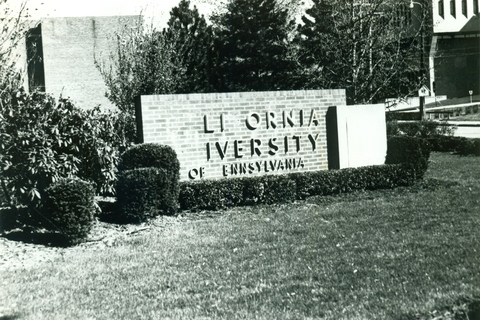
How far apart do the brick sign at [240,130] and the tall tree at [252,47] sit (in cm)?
1844

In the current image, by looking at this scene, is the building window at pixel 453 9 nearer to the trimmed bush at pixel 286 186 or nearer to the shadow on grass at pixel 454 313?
the trimmed bush at pixel 286 186

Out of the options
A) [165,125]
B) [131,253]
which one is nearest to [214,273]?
[131,253]

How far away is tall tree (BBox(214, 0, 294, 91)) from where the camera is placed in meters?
32.0

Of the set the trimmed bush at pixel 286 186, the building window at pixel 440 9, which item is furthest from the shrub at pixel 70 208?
the building window at pixel 440 9

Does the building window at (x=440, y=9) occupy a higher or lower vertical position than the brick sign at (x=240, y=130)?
higher

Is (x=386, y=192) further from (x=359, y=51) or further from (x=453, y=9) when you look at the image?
(x=453, y=9)

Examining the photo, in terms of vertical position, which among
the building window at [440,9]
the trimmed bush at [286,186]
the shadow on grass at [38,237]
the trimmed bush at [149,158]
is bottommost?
the shadow on grass at [38,237]

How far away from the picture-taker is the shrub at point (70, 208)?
841cm

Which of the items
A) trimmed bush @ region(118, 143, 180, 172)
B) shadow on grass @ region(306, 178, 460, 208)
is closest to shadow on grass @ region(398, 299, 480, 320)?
shadow on grass @ region(306, 178, 460, 208)

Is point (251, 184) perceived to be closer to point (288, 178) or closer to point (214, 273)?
point (288, 178)

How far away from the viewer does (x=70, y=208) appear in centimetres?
846

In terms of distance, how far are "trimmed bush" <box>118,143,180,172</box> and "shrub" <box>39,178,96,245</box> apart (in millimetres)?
1954

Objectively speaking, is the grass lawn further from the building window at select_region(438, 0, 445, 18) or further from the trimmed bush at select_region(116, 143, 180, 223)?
the building window at select_region(438, 0, 445, 18)

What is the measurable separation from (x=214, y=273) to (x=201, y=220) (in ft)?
11.3
